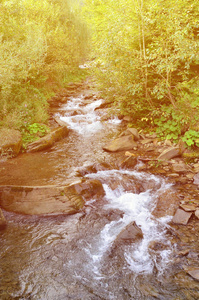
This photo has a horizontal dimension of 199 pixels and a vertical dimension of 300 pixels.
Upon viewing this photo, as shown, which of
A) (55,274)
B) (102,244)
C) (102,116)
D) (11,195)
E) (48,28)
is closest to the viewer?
(55,274)

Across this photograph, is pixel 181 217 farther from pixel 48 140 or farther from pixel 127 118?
pixel 127 118

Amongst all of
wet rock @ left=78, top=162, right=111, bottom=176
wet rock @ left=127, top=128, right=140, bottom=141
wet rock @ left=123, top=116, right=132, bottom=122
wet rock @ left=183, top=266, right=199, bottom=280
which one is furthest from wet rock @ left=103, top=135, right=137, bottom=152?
wet rock @ left=183, top=266, right=199, bottom=280

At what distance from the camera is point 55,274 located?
4.74 metres

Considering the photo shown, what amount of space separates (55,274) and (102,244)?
134 cm

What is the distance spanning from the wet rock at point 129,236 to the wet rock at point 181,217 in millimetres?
1114

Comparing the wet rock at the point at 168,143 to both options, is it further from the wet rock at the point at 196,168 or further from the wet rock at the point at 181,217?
the wet rock at the point at 181,217

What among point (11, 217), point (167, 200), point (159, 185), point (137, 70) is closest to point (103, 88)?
point (137, 70)

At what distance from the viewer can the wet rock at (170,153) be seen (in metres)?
9.12

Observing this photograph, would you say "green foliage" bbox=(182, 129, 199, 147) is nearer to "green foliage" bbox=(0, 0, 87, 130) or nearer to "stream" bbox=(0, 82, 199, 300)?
"stream" bbox=(0, 82, 199, 300)

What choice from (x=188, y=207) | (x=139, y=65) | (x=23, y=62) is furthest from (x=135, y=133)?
(x=23, y=62)

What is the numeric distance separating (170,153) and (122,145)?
2.27 m

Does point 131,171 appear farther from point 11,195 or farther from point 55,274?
point 55,274

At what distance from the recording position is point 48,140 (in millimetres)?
11242

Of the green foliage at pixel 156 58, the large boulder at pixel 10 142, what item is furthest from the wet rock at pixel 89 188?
the green foliage at pixel 156 58
